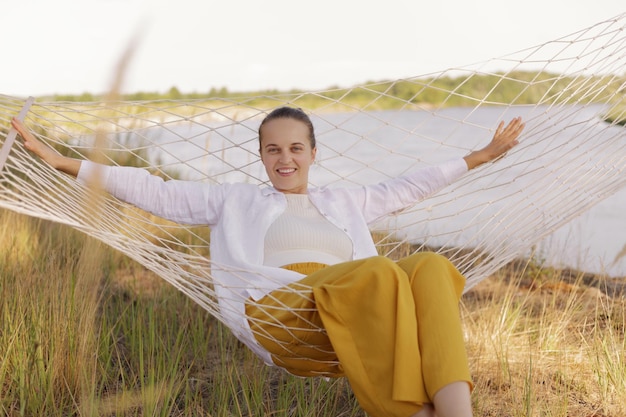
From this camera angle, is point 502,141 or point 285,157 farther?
point 502,141

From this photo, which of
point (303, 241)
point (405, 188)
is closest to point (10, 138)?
point (303, 241)

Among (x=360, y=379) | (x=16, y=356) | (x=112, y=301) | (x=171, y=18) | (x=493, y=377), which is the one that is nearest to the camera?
(x=171, y=18)

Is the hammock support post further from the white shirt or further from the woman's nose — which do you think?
the woman's nose

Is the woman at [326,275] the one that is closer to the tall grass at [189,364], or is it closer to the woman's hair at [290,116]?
the woman's hair at [290,116]

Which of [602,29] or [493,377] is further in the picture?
[602,29]

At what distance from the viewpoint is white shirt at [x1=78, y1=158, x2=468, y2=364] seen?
1890 mm

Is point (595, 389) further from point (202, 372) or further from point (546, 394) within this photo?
point (202, 372)

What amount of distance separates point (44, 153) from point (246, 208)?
60cm

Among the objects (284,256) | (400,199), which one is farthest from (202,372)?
(400,199)

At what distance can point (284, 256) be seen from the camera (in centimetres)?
200

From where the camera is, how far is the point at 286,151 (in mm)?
2064

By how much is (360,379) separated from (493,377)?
0.85 m

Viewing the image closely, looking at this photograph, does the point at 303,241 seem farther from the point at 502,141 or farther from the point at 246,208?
the point at 502,141

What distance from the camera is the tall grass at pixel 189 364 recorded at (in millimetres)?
Result: 1844
